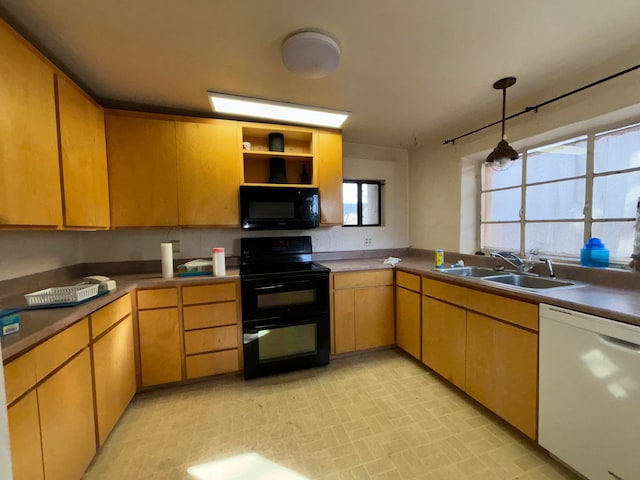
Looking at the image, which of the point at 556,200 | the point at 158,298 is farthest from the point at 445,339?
the point at 158,298

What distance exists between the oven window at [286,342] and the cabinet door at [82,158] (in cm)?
150

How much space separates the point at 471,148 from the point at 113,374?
3375mm

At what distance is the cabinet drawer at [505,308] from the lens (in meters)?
1.46

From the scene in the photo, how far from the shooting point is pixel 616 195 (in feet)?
5.74

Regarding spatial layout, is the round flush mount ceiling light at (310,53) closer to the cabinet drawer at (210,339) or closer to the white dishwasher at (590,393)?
the white dishwasher at (590,393)

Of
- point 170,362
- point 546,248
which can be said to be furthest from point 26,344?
point 546,248

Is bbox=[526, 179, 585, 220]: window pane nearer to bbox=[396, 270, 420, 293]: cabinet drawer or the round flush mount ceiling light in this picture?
bbox=[396, 270, 420, 293]: cabinet drawer

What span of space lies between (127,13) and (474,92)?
222 cm

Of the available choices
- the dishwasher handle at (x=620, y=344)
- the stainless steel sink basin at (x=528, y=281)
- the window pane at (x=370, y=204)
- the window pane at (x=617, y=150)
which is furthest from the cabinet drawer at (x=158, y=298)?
the window pane at (x=617, y=150)

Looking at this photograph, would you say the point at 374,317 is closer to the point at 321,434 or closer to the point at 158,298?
the point at 321,434

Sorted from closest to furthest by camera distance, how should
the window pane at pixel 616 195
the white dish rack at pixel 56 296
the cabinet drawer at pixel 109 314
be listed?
the white dish rack at pixel 56 296 < the cabinet drawer at pixel 109 314 < the window pane at pixel 616 195

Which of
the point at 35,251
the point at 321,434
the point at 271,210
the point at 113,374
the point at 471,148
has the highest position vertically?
the point at 471,148

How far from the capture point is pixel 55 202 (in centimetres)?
147

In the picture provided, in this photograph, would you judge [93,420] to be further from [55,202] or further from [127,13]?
[127,13]
